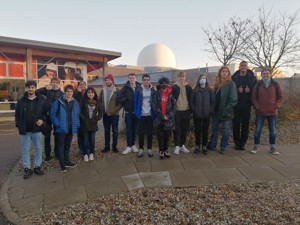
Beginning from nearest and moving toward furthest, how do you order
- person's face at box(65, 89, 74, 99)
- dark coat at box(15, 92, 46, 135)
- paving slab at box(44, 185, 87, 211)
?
paving slab at box(44, 185, 87, 211) < dark coat at box(15, 92, 46, 135) < person's face at box(65, 89, 74, 99)

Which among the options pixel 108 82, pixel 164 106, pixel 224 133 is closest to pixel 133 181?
pixel 164 106

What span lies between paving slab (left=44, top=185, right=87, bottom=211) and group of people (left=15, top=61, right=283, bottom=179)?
101 cm

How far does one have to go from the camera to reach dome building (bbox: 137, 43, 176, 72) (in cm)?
4400

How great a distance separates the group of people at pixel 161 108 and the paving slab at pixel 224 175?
106 cm

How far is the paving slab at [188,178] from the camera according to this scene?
414cm

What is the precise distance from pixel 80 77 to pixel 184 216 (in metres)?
16.0

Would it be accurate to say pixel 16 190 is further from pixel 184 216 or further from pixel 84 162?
pixel 184 216

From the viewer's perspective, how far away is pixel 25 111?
4.54m

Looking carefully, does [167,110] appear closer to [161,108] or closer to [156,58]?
[161,108]

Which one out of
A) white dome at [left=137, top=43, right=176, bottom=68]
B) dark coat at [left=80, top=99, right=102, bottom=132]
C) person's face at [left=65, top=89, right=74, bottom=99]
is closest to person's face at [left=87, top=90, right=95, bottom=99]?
dark coat at [left=80, top=99, right=102, bottom=132]

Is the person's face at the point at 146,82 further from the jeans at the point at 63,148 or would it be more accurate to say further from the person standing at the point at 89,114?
the jeans at the point at 63,148

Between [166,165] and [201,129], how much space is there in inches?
51.6

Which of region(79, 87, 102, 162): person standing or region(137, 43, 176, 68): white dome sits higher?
region(137, 43, 176, 68): white dome

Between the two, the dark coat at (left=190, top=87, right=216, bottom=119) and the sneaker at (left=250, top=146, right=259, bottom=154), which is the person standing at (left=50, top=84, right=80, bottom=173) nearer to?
the dark coat at (left=190, top=87, right=216, bottom=119)
